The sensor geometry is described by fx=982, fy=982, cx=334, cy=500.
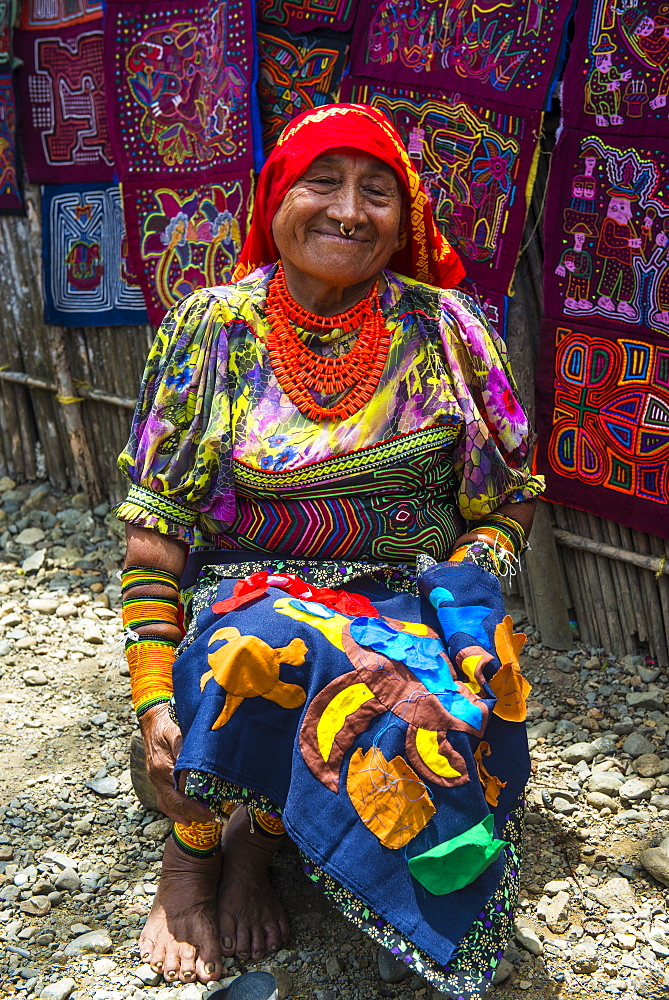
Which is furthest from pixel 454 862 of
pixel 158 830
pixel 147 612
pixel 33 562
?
pixel 33 562

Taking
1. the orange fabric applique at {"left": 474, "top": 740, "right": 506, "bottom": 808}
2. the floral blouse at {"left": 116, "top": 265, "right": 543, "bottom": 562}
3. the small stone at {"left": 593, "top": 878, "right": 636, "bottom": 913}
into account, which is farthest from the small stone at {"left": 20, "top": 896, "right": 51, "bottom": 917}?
the small stone at {"left": 593, "top": 878, "right": 636, "bottom": 913}

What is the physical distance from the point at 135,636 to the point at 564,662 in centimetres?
180

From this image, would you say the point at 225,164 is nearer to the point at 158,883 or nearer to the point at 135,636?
the point at 135,636

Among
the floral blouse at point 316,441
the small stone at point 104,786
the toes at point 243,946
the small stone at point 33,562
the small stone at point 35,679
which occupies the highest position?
the floral blouse at point 316,441

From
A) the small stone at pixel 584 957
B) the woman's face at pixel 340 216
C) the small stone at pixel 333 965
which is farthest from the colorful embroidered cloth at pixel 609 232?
Result: the small stone at pixel 333 965

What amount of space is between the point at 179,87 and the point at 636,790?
3.22m

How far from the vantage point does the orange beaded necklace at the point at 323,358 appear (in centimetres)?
247

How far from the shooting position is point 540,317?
3545 millimetres

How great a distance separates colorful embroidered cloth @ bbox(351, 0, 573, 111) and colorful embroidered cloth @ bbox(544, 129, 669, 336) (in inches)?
9.6

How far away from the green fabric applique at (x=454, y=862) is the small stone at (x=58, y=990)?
2.93 ft

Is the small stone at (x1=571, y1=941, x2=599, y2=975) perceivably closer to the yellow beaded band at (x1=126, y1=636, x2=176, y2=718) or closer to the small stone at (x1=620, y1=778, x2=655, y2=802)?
the small stone at (x1=620, y1=778, x2=655, y2=802)

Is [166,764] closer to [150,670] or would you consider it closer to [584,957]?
[150,670]

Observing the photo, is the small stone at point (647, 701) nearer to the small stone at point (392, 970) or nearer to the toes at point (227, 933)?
the small stone at point (392, 970)

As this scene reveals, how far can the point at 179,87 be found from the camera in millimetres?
4082
